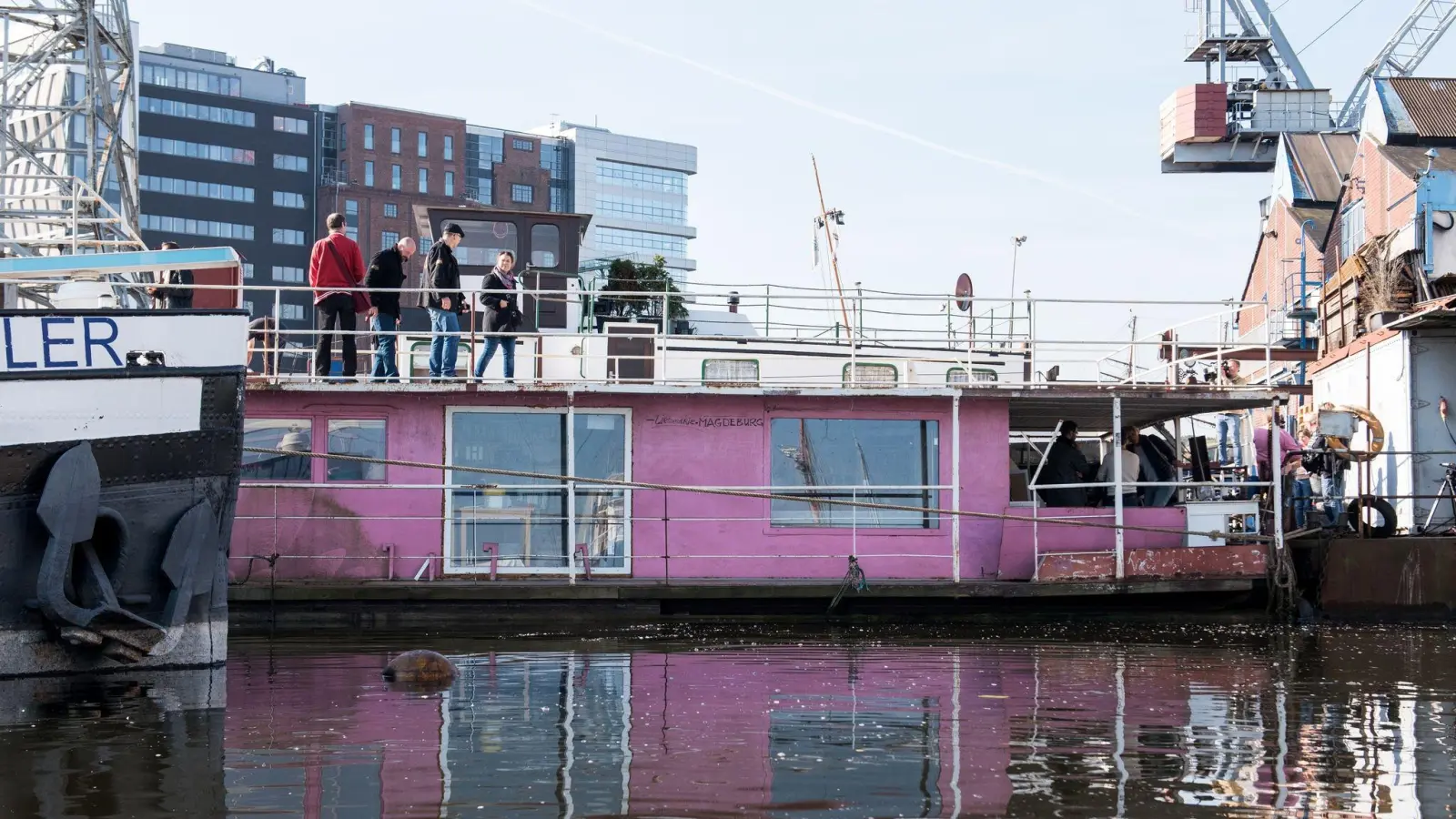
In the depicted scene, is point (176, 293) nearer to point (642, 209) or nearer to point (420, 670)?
point (420, 670)

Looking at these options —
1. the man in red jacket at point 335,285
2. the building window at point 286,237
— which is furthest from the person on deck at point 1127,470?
the building window at point 286,237

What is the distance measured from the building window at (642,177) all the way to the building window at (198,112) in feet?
86.6

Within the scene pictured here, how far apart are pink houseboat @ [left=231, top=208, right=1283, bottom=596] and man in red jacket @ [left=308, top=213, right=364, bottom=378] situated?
0.34 metres

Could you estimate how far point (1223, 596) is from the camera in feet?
51.4

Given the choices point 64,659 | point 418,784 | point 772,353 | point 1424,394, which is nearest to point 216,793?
point 418,784

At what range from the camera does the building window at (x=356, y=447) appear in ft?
50.1

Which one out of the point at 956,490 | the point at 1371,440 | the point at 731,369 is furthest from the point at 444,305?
the point at 1371,440

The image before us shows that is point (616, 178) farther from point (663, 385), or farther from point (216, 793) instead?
point (216, 793)

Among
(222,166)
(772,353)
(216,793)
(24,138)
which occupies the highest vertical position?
(222,166)

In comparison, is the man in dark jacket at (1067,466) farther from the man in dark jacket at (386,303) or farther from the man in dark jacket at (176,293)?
the man in dark jacket at (176,293)

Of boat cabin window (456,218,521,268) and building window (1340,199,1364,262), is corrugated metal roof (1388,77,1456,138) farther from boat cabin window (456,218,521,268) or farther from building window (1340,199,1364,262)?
boat cabin window (456,218,521,268)

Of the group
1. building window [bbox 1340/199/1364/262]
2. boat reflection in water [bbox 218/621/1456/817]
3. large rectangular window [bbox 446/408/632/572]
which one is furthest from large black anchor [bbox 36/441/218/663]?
building window [bbox 1340/199/1364/262]

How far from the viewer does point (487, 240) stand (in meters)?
20.9

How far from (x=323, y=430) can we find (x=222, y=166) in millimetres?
76743
